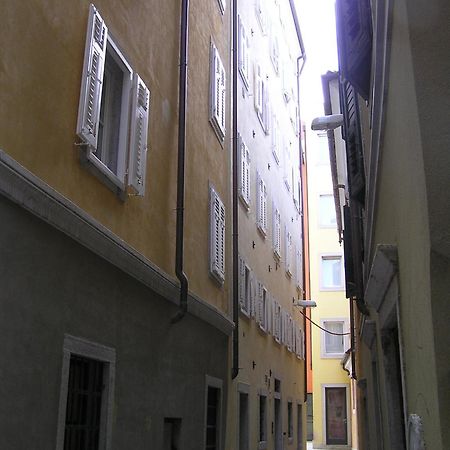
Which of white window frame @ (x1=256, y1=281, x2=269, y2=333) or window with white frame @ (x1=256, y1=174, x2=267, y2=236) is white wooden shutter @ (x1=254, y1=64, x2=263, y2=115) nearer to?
window with white frame @ (x1=256, y1=174, x2=267, y2=236)

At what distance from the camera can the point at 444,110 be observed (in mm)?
3207

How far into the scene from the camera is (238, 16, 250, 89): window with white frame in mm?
16062

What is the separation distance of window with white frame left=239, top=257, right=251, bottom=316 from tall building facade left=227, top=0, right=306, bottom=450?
0.02 m

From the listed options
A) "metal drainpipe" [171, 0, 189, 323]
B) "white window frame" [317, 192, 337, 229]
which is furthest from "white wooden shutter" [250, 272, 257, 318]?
"white window frame" [317, 192, 337, 229]

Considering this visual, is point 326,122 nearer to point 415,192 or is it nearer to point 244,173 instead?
point 244,173

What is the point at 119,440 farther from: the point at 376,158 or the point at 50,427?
the point at 376,158

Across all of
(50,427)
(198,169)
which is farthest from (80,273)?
(198,169)

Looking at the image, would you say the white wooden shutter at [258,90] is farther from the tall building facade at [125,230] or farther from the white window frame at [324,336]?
the white window frame at [324,336]

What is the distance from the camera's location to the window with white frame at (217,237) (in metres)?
11.7

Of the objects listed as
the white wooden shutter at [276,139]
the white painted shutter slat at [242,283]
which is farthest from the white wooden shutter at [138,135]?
the white wooden shutter at [276,139]

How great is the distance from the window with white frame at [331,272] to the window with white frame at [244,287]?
21.1 metres

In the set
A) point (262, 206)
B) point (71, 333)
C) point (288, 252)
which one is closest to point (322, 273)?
point (288, 252)

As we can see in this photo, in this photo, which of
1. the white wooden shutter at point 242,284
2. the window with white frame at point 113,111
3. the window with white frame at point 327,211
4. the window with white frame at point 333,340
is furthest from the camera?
the window with white frame at point 327,211

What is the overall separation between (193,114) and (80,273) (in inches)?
211
